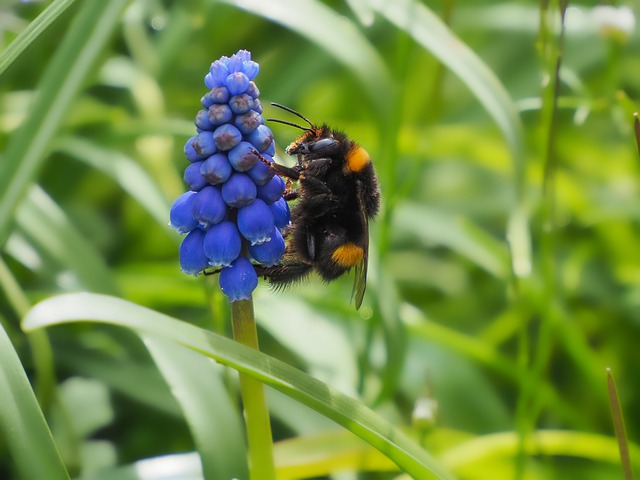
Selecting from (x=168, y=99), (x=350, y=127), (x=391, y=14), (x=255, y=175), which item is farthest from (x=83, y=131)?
(x=255, y=175)

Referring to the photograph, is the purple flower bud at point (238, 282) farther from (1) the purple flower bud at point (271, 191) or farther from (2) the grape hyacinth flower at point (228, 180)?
(1) the purple flower bud at point (271, 191)

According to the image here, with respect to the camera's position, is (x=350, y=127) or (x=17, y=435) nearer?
(x=17, y=435)

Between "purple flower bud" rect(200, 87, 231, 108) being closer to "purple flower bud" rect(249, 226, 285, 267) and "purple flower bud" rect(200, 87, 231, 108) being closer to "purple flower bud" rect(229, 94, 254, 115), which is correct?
"purple flower bud" rect(229, 94, 254, 115)

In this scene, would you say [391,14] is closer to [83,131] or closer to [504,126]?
[504,126]

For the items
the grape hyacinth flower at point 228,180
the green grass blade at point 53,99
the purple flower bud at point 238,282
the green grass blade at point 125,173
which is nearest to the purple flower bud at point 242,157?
the grape hyacinth flower at point 228,180

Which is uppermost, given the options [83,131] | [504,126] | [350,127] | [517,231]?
[350,127]

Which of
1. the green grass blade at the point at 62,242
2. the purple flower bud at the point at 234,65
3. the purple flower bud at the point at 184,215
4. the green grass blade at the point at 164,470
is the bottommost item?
the green grass blade at the point at 164,470
